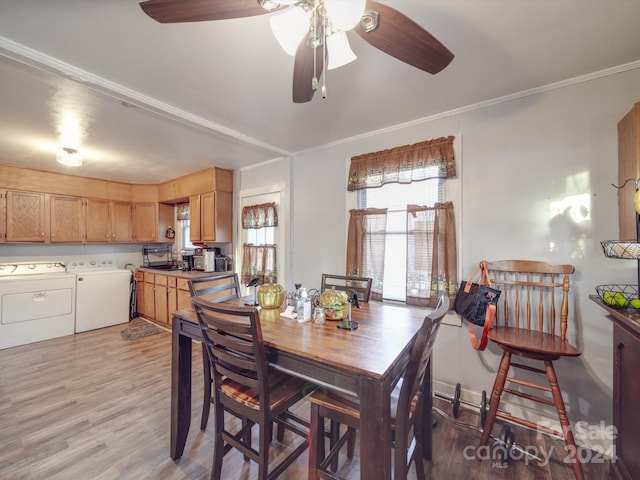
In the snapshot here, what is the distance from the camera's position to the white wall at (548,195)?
1718mm

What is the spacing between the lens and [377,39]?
1.09m

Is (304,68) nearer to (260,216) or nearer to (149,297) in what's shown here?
(260,216)

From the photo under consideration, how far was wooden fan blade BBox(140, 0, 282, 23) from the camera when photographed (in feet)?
2.99

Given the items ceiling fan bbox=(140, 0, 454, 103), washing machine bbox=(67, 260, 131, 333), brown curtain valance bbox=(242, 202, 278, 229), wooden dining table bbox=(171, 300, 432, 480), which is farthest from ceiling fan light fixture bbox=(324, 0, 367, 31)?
washing machine bbox=(67, 260, 131, 333)

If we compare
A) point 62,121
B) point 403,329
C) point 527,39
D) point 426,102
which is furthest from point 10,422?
point 527,39

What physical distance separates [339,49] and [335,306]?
1.33 meters

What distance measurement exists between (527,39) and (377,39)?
3.26 feet

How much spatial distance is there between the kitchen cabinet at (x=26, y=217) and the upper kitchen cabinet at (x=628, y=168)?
6.23m

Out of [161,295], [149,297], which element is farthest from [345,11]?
[149,297]

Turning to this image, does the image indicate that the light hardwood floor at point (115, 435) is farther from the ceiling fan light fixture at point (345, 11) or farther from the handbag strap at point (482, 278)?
the ceiling fan light fixture at point (345, 11)

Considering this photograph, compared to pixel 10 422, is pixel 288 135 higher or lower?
higher

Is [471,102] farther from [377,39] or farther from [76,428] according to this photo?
[76,428]

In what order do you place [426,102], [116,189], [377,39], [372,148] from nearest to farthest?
1. [377,39]
2. [426,102]
3. [372,148]
4. [116,189]

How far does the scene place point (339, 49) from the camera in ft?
4.05
